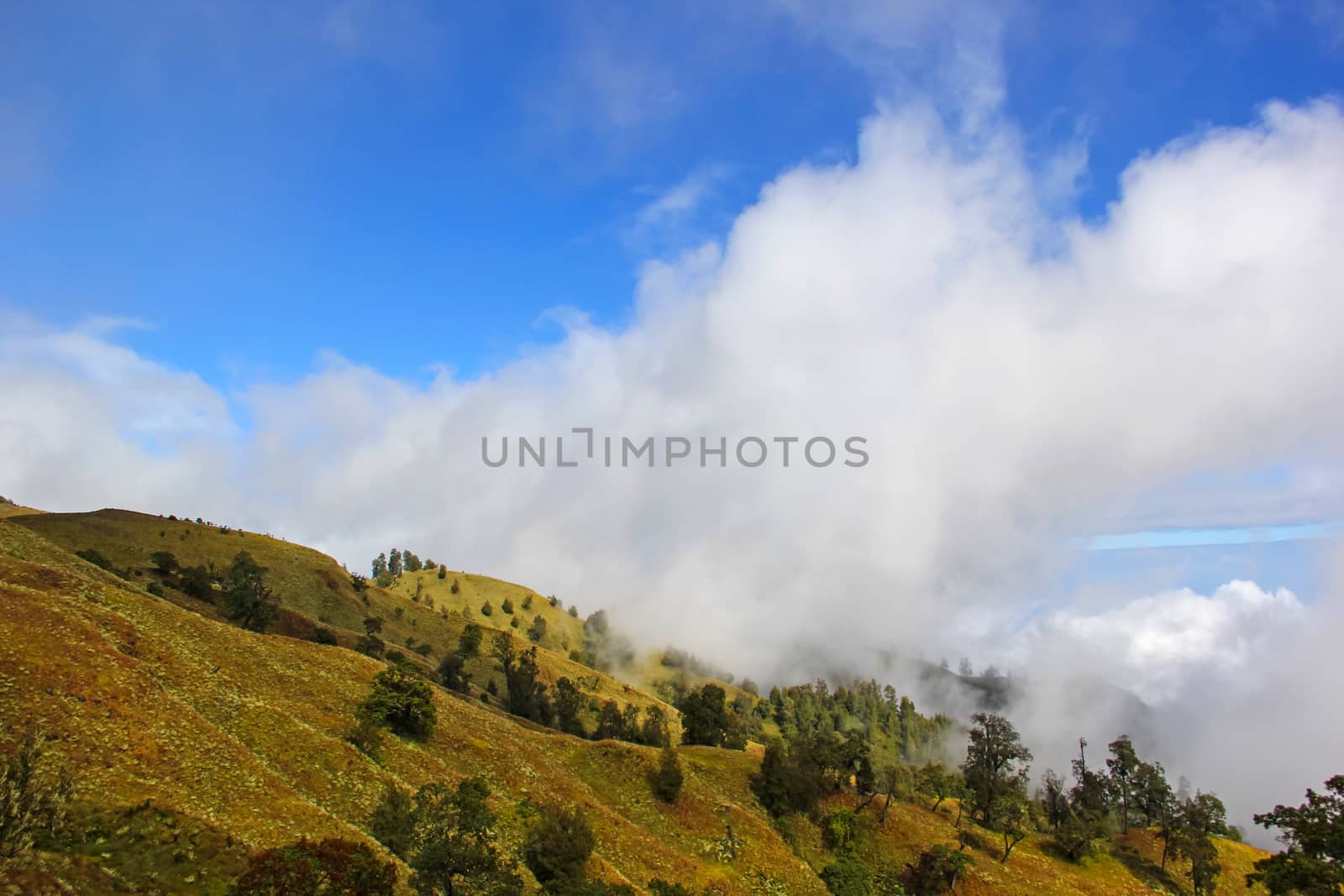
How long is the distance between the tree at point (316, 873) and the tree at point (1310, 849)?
59.4m

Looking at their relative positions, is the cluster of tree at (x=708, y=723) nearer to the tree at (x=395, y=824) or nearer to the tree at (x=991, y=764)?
the tree at (x=991, y=764)

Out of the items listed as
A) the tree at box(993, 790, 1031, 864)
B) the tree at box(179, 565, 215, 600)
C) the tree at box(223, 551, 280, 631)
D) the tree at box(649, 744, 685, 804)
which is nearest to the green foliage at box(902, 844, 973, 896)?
the tree at box(993, 790, 1031, 864)

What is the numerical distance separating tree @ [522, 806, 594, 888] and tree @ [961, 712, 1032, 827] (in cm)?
6578

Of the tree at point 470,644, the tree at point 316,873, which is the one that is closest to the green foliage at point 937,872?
the tree at point 316,873

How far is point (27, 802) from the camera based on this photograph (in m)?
29.7

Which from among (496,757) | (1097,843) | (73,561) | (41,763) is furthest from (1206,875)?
(73,561)

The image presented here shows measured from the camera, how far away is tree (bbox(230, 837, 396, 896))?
104 feet

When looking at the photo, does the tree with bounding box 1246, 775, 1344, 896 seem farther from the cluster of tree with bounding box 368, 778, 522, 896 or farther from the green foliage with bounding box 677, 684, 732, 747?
the green foliage with bounding box 677, 684, 732, 747

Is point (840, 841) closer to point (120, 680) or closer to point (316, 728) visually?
point (316, 728)

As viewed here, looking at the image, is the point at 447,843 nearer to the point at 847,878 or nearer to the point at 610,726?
the point at 847,878

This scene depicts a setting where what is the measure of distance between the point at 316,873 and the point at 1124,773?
405 feet

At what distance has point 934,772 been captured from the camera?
100188mm

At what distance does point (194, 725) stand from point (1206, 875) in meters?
111

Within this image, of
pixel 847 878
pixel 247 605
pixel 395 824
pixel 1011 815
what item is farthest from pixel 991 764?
pixel 247 605
